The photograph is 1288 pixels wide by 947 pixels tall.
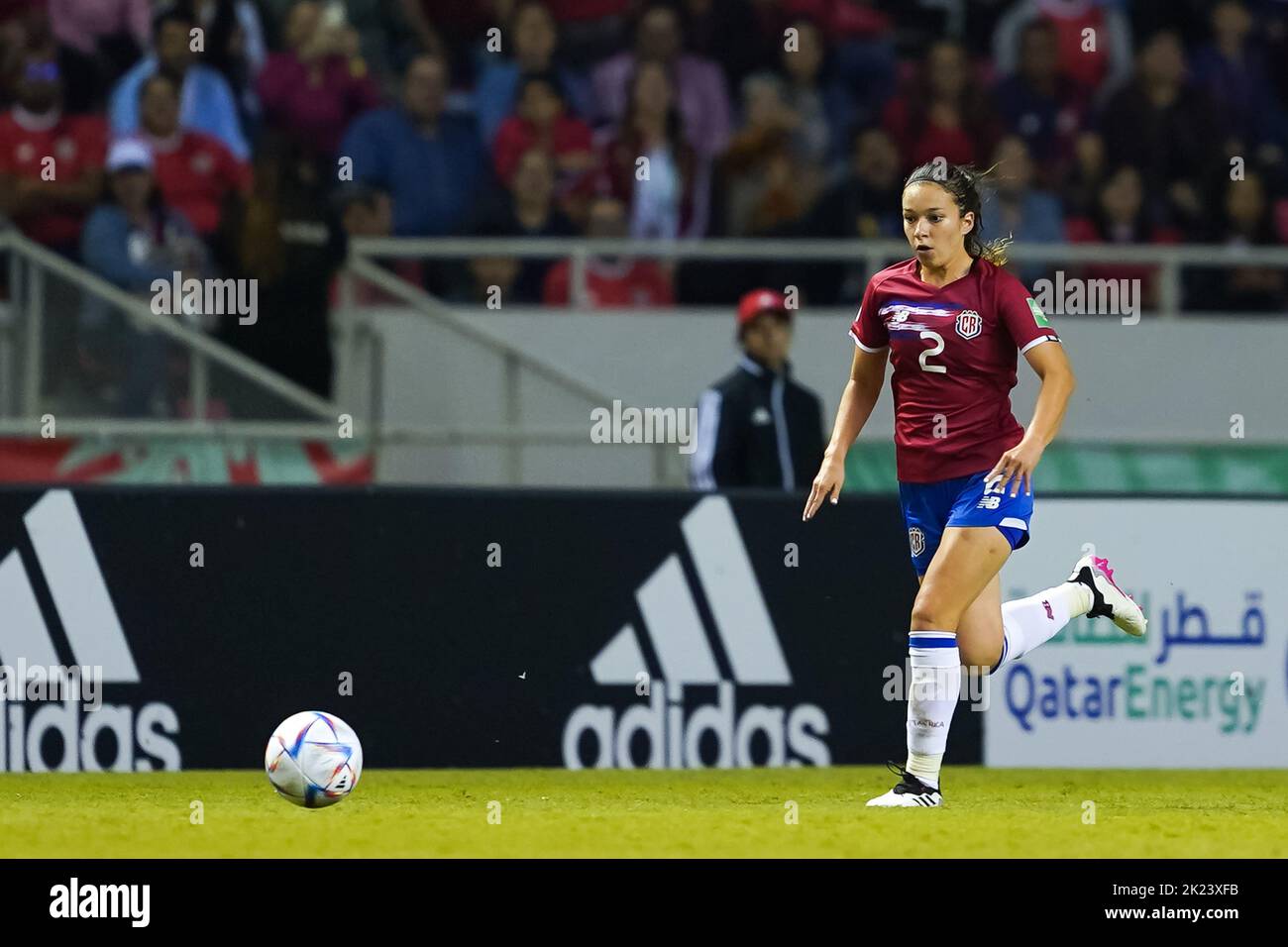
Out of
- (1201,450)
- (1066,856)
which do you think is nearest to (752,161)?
(1201,450)

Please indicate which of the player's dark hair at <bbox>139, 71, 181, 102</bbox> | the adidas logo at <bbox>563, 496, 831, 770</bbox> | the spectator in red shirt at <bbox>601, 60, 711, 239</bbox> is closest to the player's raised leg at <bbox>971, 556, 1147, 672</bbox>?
the adidas logo at <bbox>563, 496, 831, 770</bbox>

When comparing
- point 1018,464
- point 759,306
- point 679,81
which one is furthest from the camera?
point 679,81

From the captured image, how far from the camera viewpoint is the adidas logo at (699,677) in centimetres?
1012

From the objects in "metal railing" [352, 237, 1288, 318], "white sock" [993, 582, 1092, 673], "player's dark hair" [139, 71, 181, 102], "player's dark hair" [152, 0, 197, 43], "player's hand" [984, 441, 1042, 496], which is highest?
"player's dark hair" [152, 0, 197, 43]

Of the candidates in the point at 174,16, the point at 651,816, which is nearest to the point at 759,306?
the point at 651,816

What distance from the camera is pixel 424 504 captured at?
33.5 feet

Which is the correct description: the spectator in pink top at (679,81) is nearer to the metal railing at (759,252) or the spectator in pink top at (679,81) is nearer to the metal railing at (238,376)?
the metal railing at (759,252)

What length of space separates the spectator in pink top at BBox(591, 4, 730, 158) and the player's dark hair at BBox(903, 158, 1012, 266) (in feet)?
19.4

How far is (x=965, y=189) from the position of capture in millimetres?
7754

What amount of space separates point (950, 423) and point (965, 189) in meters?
0.79

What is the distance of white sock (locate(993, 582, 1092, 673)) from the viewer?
826 cm

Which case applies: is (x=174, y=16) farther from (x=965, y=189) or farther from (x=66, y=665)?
(x=965, y=189)

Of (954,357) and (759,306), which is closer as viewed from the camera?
(954,357)

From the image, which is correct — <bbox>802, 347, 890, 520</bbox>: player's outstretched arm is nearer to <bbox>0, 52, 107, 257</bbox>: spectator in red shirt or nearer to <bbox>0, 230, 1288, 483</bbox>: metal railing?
<bbox>0, 230, 1288, 483</bbox>: metal railing
